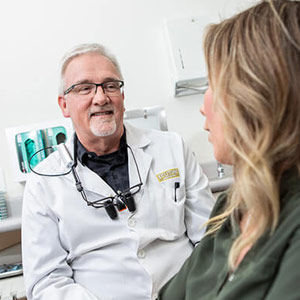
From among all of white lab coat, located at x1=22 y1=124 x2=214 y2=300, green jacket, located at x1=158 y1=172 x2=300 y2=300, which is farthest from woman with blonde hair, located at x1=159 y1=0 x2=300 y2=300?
white lab coat, located at x1=22 y1=124 x2=214 y2=300

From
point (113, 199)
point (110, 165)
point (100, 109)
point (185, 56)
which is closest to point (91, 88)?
point (100, 109)

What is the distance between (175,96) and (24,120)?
0.88 m

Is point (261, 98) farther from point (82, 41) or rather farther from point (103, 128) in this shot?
point (82, 41)

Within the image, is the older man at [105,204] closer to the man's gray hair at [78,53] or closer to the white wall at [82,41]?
the man's gray hair at [78,53]

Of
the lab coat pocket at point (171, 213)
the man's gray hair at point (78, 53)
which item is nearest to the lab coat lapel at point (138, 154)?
the lab coat pocket at point (171, 213)

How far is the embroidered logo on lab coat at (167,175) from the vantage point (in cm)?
136

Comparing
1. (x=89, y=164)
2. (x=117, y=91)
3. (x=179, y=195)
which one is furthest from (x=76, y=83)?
(x=179, y=195)

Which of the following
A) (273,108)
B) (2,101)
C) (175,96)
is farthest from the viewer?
(175,96)

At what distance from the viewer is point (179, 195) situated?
1.36 m

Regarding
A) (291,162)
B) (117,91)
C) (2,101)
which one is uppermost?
(2,101)

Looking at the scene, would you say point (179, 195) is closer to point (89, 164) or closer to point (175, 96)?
point (89, 164)

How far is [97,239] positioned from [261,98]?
85cm

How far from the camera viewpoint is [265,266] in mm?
583

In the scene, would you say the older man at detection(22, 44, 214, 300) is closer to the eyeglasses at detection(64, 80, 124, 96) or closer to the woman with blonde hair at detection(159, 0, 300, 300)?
the eyeglasses at detection(64, 80, 124, 96)
